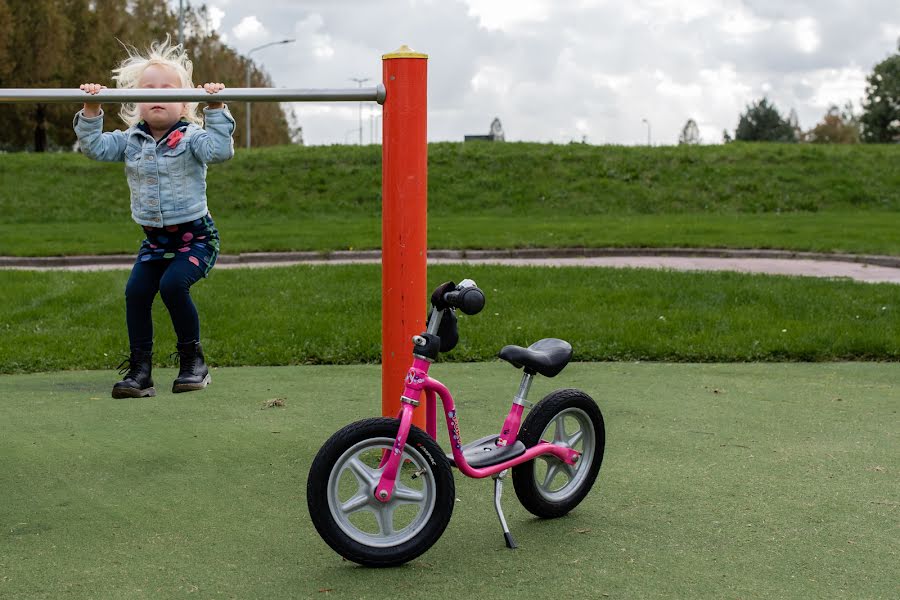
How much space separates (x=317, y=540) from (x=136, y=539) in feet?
1.94

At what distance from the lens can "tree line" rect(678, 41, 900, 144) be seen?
2712 inches

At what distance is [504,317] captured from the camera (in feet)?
31.4

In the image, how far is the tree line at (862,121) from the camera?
68875mm

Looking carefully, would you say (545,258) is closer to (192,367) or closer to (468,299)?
(192,367)

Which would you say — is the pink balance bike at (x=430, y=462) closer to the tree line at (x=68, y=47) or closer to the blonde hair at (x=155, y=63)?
the blonde hair at (x=155, y=63)

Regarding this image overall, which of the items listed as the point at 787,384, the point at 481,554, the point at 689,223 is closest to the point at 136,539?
the point at 481,554

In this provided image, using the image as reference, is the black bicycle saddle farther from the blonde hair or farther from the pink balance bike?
the blonde hair

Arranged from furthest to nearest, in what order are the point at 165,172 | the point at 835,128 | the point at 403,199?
the point at 835,128
the point at 165,172
the point at 403,199

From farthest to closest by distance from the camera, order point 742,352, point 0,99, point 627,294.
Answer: point 627,294 → point 742,352 → point 0,99

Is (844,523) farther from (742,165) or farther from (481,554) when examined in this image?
(742,165)

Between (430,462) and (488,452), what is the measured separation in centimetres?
36

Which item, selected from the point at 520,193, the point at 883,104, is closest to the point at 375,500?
the point at 520,193

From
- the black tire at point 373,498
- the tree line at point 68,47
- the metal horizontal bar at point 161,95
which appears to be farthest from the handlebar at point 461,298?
the tree line at point 68,47

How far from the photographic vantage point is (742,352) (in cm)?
775
